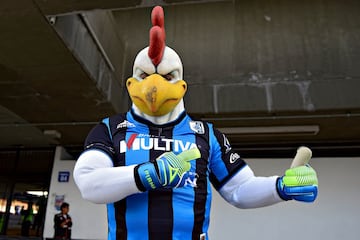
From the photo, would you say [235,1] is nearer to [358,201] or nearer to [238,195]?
[358,201]

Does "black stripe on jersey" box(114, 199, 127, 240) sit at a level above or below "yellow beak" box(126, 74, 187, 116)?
below

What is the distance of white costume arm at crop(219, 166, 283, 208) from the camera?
126 cm

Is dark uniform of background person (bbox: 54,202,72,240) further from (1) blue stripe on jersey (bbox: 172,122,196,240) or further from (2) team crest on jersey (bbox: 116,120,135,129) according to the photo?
(1) blue stripe on jersey (bbox: 172,122,196,240)

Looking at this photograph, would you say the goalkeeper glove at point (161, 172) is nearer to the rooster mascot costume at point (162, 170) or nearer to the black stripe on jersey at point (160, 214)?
the rooster mascot costume at point (162, 170)

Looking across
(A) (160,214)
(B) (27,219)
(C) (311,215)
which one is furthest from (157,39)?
(B) (27,219)

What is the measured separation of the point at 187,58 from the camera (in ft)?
18.1

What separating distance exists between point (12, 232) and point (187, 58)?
543 centimetres

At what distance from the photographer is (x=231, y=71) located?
529 cm

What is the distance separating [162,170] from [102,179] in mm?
216

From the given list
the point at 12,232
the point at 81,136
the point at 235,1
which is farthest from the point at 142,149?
the point at 12,232

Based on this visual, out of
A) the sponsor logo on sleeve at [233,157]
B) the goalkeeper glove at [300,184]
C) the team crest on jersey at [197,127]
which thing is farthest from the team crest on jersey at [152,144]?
the goalkeeper glove at [300,184]

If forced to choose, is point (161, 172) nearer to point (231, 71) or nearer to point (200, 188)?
point (200, 188)

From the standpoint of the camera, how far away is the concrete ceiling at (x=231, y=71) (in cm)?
457

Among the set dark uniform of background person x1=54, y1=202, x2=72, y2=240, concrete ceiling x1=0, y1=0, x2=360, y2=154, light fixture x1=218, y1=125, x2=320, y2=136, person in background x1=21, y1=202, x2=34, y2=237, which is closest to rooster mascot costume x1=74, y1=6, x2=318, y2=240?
concrete ceiling x1=0, y1=0, x2=360, y2=154
